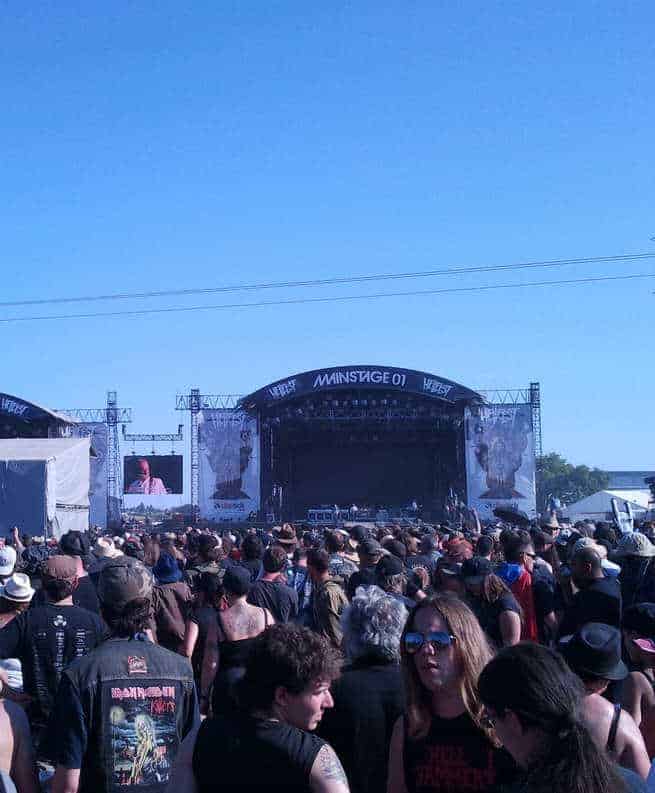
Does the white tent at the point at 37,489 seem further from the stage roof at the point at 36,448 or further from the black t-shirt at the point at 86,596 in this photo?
the black t-shirt at the point at 86,596

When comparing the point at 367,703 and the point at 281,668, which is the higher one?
the point at 281,668

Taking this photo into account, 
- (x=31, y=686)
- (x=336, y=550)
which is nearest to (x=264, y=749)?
(x=31, y=686)

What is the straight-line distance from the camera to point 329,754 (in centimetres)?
257

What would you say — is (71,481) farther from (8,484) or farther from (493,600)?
(493,600)

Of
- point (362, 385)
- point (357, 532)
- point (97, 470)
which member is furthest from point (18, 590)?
point (97, 470)

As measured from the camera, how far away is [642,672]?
12.6ft

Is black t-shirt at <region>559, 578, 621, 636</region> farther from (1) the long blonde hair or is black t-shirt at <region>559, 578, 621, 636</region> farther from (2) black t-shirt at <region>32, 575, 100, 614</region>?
(2) black t-shirt at <region>32, 575, 100, 614</region>

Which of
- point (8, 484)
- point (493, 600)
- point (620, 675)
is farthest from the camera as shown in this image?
point (8, 484)

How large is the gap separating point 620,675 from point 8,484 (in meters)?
17.2

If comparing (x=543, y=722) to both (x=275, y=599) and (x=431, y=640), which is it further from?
(x=275, y=599)

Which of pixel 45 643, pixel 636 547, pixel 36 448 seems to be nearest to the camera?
pixel 45 643

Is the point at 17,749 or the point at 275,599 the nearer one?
the point at 17,749

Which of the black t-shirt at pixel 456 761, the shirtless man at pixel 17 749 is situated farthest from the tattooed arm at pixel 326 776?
the shirtless man at pixel 17 749

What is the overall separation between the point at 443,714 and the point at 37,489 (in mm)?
17120
